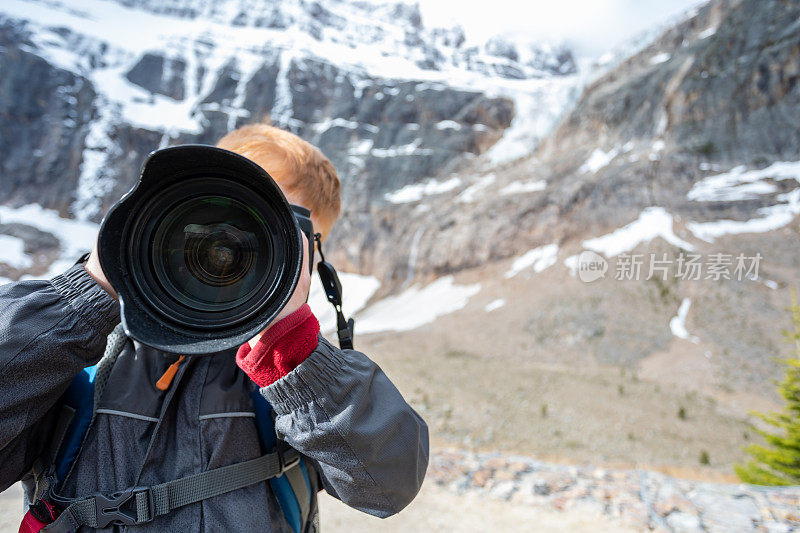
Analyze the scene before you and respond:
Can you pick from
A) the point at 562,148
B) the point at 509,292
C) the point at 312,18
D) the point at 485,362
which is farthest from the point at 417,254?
the point at 312,18

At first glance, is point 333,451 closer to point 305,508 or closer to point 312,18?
point 305,508

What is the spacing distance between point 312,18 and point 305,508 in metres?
90.4

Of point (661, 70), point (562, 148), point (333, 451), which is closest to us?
point (333, 451)

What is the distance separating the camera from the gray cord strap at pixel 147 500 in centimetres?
117

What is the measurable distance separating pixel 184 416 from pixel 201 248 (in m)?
0.48

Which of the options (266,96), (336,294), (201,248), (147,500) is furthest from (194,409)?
(266,96)

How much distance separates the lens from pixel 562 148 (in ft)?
125

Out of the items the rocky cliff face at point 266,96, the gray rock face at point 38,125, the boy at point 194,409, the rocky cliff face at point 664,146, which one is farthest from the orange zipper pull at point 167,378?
the gray rock face at point 38,125

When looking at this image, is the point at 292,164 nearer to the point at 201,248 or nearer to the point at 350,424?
the point at 201,248

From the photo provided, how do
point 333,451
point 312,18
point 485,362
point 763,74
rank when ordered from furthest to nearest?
point 312,18 < point 763,74 < point 485,362 < point 333,451

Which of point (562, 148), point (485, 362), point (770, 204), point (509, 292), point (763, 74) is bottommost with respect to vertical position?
point (485, 362)

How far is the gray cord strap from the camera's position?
117cm

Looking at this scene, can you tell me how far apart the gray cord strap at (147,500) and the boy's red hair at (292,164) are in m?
0.85

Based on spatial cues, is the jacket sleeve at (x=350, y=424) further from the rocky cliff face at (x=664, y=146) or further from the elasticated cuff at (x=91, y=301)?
the rocky cliff face at (x=664, y=146)
